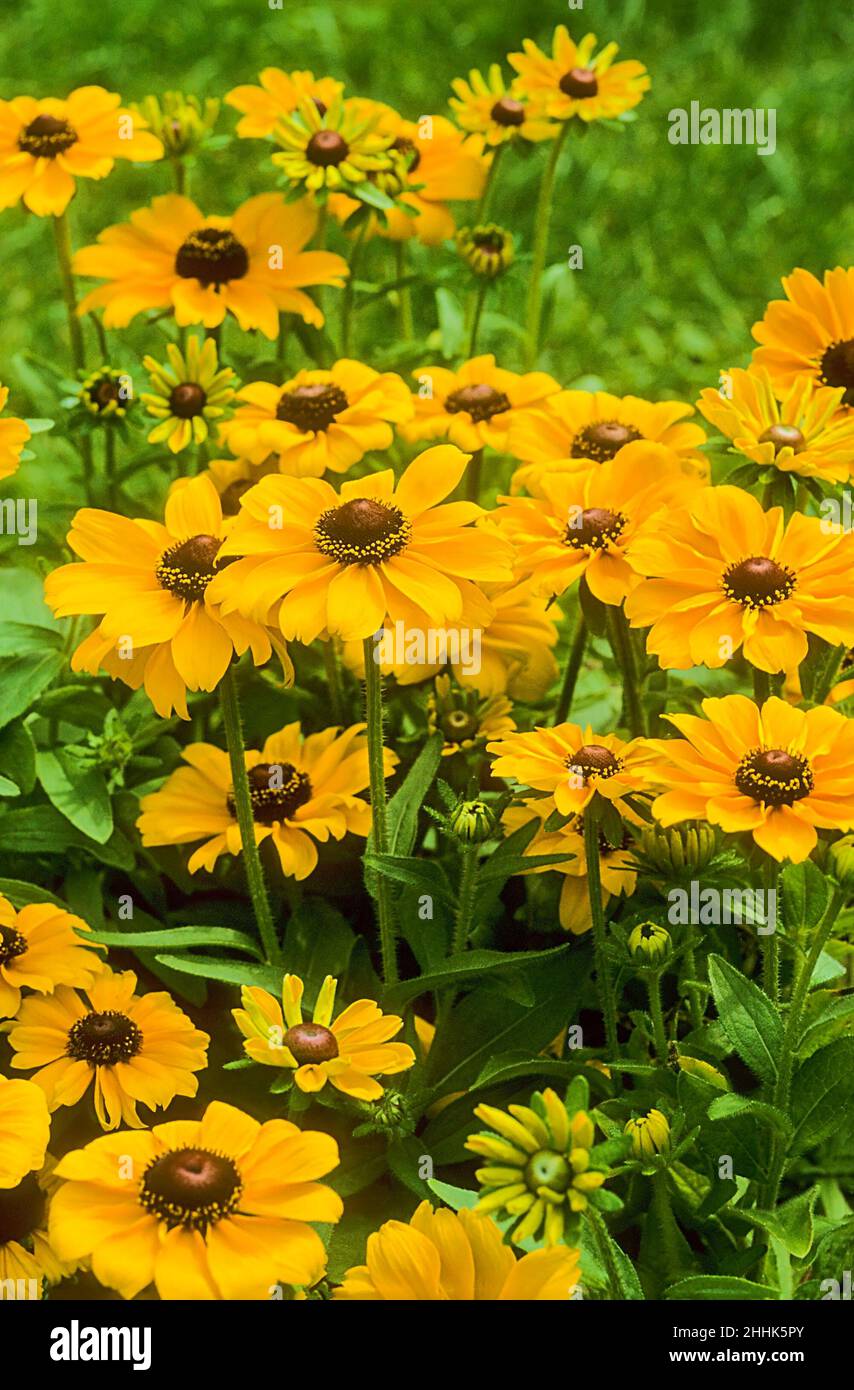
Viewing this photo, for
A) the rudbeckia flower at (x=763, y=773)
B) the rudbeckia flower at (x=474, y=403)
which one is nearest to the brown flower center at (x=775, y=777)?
the rudbeckia flower at (x=763, y=773)

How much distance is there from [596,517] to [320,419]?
410 mm

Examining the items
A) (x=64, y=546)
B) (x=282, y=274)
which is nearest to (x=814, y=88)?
→ (x=282, y=274)

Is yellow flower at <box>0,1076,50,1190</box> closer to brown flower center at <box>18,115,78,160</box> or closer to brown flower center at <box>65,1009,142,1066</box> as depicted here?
brown flower center at <box>65,1009,142,1066</box>

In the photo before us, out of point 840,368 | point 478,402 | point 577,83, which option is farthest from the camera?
point 577,83

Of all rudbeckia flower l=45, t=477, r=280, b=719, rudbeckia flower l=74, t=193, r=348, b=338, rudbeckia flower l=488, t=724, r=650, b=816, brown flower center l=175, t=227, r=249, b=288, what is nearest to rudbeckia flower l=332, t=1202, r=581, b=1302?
rudbeckia flower l=488, t=724, r=650, b=816

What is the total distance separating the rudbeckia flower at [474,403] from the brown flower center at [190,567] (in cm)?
51

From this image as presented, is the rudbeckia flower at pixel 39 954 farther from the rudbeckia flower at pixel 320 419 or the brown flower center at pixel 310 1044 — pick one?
the rudbeckia flower at pixel 320 419

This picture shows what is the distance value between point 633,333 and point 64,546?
5.65 feet

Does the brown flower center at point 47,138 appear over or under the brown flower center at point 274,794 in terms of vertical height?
over

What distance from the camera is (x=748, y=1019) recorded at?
1560 millimetres

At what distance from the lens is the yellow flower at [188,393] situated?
2076 mm

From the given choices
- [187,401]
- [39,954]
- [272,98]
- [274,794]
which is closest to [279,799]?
[274,794]

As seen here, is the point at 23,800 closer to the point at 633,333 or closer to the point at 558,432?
the point at 558,432

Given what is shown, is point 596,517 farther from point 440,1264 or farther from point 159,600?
point 440,1264
